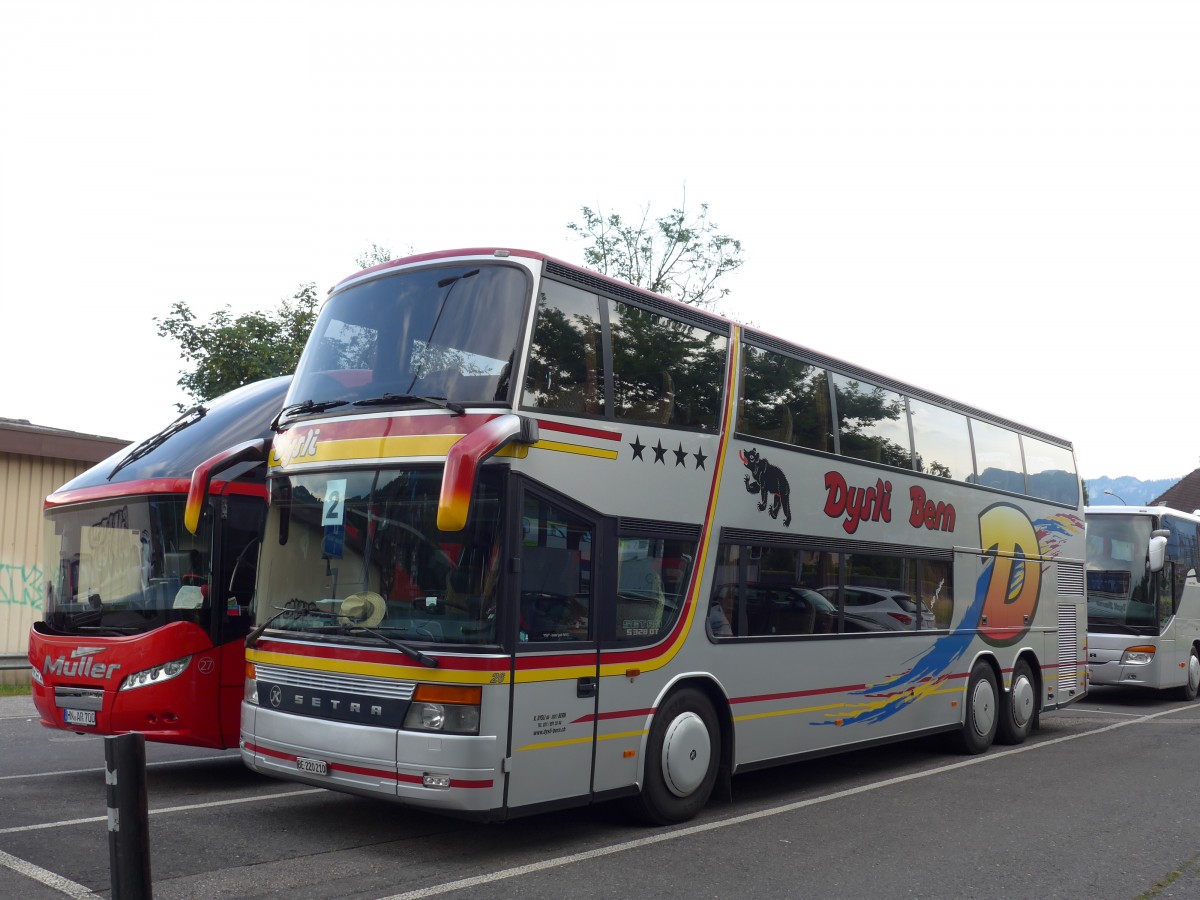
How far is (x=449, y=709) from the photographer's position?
6.60m

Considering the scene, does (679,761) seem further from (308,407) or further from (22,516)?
(22,516)

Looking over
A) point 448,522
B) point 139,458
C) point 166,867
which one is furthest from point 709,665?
point 139,458

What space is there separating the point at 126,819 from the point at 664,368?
17.1 feet

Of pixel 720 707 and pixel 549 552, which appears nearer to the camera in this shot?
pixel 549 552

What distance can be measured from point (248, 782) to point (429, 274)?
4.90 metres

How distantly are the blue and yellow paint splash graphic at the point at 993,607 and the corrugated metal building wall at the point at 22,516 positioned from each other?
14.7 metres

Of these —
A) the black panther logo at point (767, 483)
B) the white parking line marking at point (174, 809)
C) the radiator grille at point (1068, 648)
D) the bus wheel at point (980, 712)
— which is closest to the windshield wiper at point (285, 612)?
the white parking line marking at point (174, 809)

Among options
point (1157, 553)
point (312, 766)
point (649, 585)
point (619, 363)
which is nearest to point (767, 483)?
point (649, 585)

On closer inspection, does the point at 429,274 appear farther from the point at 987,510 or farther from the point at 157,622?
the point at 987,510

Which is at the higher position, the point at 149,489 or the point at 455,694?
the point at 149,489

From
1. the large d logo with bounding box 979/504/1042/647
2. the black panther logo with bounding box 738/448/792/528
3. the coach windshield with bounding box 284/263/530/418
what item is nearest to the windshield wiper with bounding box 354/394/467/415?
the coach windshield with bounding box 284/263/530/418

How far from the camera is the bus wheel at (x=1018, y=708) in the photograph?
13.1 m

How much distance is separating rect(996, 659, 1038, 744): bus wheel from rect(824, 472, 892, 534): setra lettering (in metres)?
3.77

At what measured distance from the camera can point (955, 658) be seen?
1206cm
